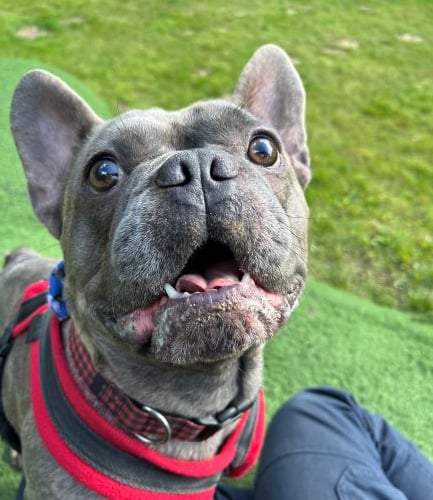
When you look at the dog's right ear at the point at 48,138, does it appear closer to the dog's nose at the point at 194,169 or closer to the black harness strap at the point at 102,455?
the black harness strap at the point at 102,455

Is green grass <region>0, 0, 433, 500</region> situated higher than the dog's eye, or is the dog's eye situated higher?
the dog's eye

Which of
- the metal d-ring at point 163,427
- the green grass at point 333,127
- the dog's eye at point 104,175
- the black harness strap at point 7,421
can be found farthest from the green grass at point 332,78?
the dog's eye at point 104,175

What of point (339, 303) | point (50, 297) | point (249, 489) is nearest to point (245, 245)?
point (50, 297)

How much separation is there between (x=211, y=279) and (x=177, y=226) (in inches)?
8.3

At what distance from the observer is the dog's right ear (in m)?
2.36

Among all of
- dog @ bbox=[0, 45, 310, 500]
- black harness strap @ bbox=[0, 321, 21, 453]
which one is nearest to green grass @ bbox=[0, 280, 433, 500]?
dog @ bbox=[0, 45, 310, 500]

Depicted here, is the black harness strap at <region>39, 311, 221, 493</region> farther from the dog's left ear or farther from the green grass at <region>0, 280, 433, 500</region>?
the green grass at <region>0, 280, 433, 500</region>

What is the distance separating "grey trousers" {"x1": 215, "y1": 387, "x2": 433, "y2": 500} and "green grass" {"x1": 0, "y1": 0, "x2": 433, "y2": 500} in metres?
0.66

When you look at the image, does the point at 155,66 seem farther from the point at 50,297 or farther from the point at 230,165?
the point at 230,165

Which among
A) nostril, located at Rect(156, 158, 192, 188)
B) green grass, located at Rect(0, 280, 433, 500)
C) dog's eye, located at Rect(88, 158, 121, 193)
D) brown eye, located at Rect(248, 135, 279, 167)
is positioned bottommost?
green grass, located at Rect(0, 280, 433, 500)

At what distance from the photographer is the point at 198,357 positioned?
1563mm

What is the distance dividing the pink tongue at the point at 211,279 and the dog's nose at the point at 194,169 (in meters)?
0.27

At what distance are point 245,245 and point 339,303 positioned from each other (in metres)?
2.77

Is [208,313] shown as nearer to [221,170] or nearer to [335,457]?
[221,170]
